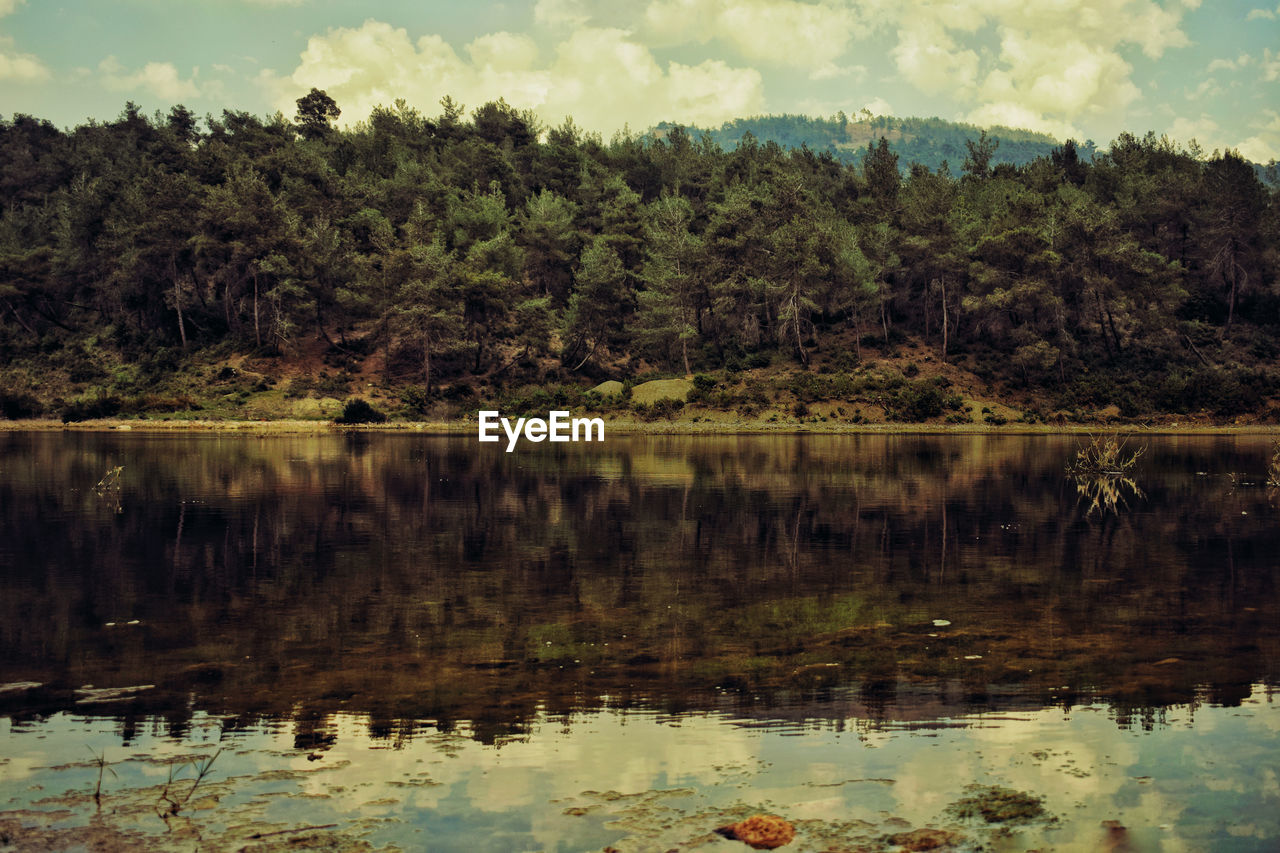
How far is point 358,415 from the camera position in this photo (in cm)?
6969

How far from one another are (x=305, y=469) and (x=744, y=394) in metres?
41.5

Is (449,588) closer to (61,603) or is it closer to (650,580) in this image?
(650,580)

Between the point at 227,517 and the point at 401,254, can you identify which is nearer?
the point at 227,517

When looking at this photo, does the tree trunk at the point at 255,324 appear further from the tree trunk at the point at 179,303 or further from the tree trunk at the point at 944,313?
the tree trunk at the point at 944,313

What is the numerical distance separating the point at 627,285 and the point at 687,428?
26952 millimetres

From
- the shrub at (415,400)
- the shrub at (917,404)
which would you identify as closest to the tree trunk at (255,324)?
the shrub at (415,400)

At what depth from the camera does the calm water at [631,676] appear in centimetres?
680

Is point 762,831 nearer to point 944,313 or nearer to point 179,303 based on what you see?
point 944,313

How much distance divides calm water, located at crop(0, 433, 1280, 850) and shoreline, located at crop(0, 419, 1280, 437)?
41.8 meters

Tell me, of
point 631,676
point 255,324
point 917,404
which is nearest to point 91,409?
point 255,324

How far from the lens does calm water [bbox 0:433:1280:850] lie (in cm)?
680

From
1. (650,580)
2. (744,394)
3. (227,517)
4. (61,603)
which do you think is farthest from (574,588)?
(744,394)

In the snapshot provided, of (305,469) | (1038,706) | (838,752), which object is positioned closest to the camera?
(838,752)

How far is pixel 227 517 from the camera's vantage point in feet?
74.7
